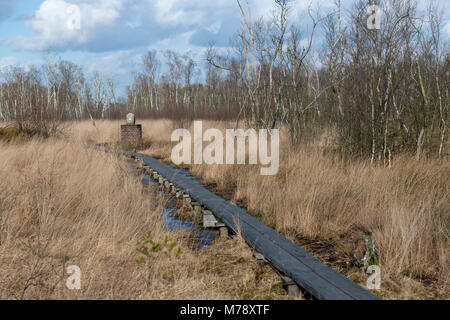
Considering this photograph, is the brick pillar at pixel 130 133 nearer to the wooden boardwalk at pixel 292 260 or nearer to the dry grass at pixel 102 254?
the dry grass at pixel 102 254

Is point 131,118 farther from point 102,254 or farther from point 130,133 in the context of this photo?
point 102,254

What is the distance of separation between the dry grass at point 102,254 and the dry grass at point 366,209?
0.85 meters

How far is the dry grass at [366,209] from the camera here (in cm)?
335

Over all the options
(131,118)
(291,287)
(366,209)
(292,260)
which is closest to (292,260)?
(292,260)

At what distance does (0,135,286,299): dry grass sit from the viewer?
9.63ft

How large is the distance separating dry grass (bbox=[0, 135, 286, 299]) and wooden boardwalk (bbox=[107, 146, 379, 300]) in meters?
0.14

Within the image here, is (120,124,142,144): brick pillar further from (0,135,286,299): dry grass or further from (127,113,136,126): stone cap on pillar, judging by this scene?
(0,135,286,299): dry grass

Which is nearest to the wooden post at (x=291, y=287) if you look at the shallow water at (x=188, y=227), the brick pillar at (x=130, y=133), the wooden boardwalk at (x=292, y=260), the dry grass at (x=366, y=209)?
the wooden boardwalk at (x=292, y=260)

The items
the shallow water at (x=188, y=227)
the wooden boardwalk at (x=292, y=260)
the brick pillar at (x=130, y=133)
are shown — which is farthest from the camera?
the brick pillar at (x=130, y=133)

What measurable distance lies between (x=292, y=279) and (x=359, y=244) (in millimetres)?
1025

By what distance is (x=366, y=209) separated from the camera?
463 centimetres

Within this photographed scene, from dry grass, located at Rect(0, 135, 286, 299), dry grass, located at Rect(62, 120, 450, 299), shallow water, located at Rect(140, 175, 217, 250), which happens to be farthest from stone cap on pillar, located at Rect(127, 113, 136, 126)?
shallow water, located at Rect(140, 175, 217, 250)
